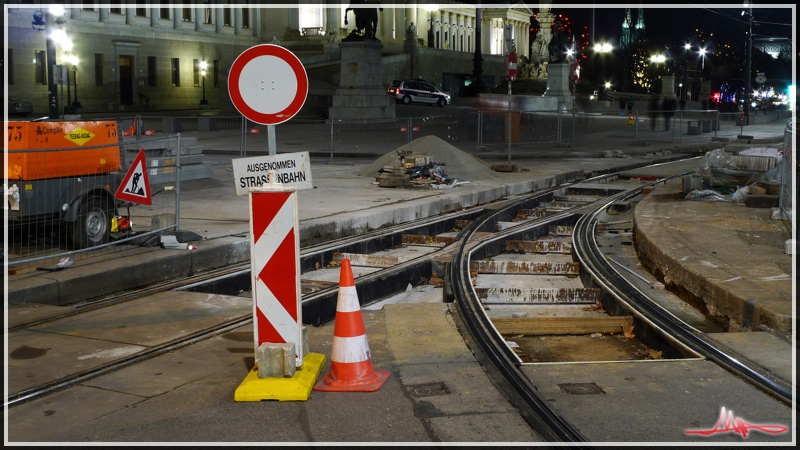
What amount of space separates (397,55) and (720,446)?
2420 inches

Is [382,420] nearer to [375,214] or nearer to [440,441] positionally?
[440,441]

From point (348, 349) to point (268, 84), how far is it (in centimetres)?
Answer: 179

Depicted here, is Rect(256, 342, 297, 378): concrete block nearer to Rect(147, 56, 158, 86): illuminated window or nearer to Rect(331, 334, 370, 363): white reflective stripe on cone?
Rect(331, 334, 370, 363): white reflective stripe on cone

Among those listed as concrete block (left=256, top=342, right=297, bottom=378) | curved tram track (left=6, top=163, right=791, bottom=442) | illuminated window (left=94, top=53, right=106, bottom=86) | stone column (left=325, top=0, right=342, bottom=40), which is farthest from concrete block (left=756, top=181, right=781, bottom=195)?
stone column (left=325, top=0, right=342, bottom=40)

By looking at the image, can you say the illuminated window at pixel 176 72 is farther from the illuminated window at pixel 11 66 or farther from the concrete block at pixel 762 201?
the concrete block at pixel 762 201

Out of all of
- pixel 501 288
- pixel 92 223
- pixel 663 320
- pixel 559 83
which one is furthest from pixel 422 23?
pixel 663 320

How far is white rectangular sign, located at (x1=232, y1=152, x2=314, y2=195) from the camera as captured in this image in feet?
16.4

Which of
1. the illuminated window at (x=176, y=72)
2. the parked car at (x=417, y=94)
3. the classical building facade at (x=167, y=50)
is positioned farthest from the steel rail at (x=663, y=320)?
the illuminated window at (x=176, y=72)

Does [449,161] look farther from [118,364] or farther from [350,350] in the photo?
[350,350]

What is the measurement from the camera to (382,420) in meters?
4.46

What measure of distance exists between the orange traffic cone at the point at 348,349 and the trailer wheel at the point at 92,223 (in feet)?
16.8

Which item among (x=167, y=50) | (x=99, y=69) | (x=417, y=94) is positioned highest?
(x=167, y=50)

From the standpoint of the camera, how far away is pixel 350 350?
4.99m

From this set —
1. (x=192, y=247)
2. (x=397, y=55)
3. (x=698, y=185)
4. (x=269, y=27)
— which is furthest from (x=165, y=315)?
(x=269, y=27)
